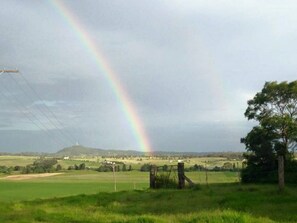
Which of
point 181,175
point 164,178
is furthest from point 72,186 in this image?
point 181,175

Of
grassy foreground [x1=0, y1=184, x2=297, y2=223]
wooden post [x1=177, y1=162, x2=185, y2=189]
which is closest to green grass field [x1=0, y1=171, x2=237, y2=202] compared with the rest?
wooden post [x1=177, y1=162, x2=185, y2=189]

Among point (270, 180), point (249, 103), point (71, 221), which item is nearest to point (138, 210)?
point (71, 221)

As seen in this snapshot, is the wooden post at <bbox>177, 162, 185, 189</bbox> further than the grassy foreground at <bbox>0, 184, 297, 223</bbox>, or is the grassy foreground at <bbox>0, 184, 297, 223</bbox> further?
the wooden post at <bbox>177, 162, 185, 189</bbox>

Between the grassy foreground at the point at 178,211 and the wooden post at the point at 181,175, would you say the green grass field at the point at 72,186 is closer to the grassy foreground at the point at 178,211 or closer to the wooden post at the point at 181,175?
the wooden post at the point at 181,175

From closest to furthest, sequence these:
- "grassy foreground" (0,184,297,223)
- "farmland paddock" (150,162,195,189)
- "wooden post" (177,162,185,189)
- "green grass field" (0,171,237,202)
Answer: "grassy foreground" (0,184,297,223), "wooden post" (177,162,185,189), "farmland paddock" (150,162,195,189), "green grass field" (0,171,237,202)

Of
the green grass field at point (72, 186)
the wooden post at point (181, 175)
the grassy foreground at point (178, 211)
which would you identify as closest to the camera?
the grassy foreground at point (178, 211)

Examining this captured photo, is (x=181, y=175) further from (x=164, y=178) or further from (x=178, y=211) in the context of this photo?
(x=178, y=211)

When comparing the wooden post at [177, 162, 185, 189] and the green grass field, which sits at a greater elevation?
the wooden post at [177, 162, 185, 189]

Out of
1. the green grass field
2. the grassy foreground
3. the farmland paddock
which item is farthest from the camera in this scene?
the green grass field

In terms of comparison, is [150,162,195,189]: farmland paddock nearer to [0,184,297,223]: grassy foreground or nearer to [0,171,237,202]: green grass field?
[0,171,237,202]: green grass field

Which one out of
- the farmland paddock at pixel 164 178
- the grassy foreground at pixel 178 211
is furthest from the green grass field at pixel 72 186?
the grassy foreground at pixel 178 211

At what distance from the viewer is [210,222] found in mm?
12266

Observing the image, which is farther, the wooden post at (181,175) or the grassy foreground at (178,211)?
the wooden post at (181,175)

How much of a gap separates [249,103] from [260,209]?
1355 inches
